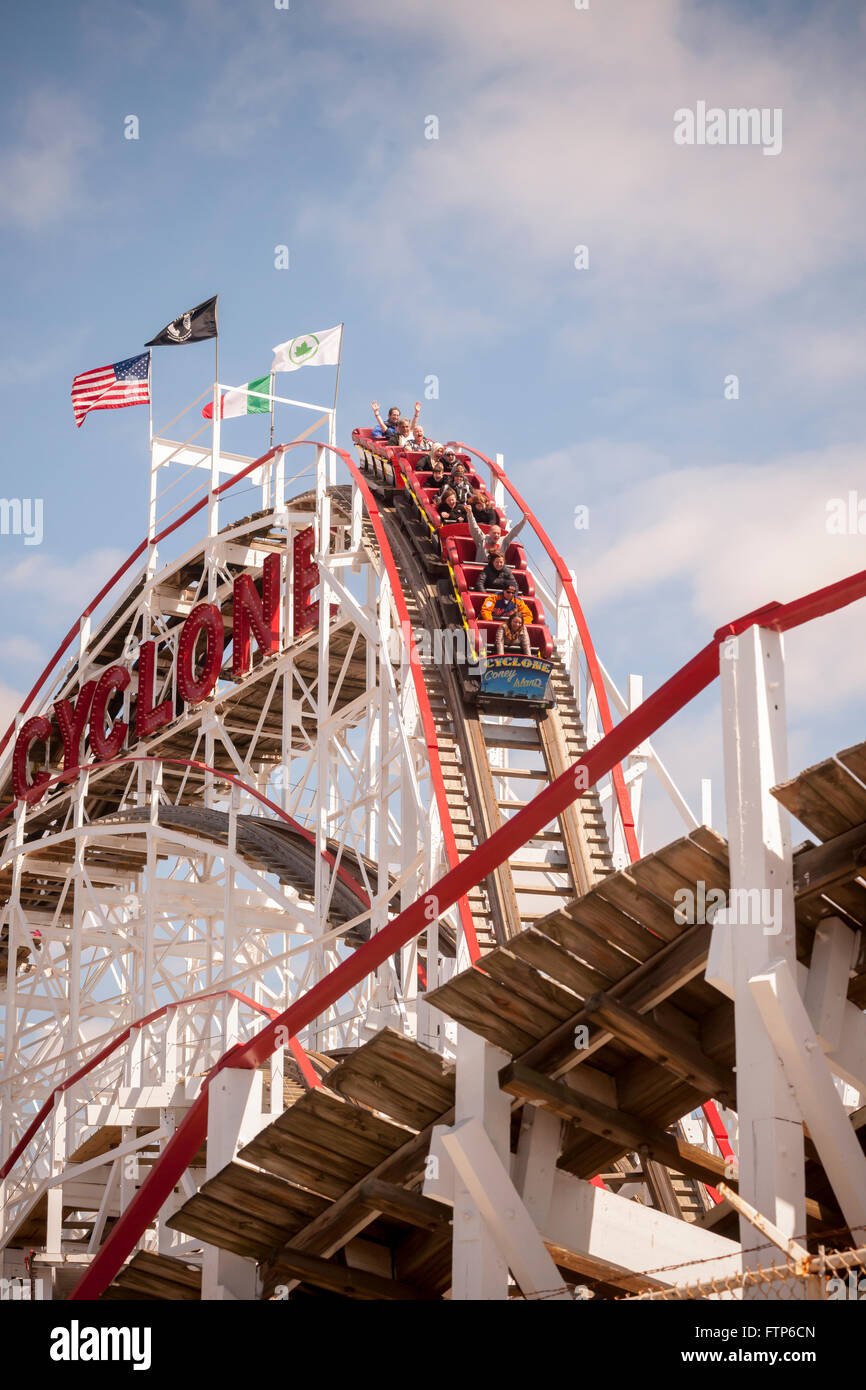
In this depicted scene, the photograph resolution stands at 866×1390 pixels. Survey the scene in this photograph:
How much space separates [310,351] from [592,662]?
713 cm

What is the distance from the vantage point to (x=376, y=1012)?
12664mm

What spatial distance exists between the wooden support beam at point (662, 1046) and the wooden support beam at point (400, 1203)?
46.6 inches

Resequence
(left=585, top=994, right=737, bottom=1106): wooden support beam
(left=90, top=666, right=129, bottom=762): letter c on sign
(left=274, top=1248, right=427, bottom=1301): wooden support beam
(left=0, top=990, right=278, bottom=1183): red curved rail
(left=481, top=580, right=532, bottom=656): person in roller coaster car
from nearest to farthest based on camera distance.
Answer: (left=585, top=994, right=737, bottom=1106): wooden support beam < (left=274, top=1248, right=427, bottom=1301): wooden support beam < (left=0, top=990, right=278, bottom=1183): red curved rail < (left=481, top=580, right=532, bottom=656): person in roller coaster car < (left=90, top=666, right=129, bottom=762): letter c on sign

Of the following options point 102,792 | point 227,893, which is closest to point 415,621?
point 227,893

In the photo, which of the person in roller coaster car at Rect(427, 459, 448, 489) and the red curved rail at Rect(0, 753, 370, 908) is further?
the person in roller coaster car at Rect(427, 459, 448, 489)

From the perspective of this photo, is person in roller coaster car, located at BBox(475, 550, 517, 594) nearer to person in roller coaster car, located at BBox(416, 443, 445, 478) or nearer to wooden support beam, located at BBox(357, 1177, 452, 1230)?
person in roller coaster car, located at BBox(416, 443, 445, 478)

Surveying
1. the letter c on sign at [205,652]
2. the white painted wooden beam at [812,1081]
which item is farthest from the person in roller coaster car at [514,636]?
the white painted wooden beam at [812,1081]

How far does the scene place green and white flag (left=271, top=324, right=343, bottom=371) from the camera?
66.2ft

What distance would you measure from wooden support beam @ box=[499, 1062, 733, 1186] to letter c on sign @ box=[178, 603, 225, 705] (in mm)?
11103

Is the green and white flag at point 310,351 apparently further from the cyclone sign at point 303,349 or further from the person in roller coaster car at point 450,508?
the person in roller coaster car at point 450,508

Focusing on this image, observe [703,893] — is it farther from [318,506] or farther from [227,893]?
[318,506]

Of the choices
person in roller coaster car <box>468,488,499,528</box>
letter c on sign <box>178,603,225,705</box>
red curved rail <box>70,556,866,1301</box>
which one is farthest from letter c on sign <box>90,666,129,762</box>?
red curved rail <box>70,556,866,1301</box>

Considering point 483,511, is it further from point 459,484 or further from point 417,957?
point 417,957

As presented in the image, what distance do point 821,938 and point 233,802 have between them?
10.1 metres
